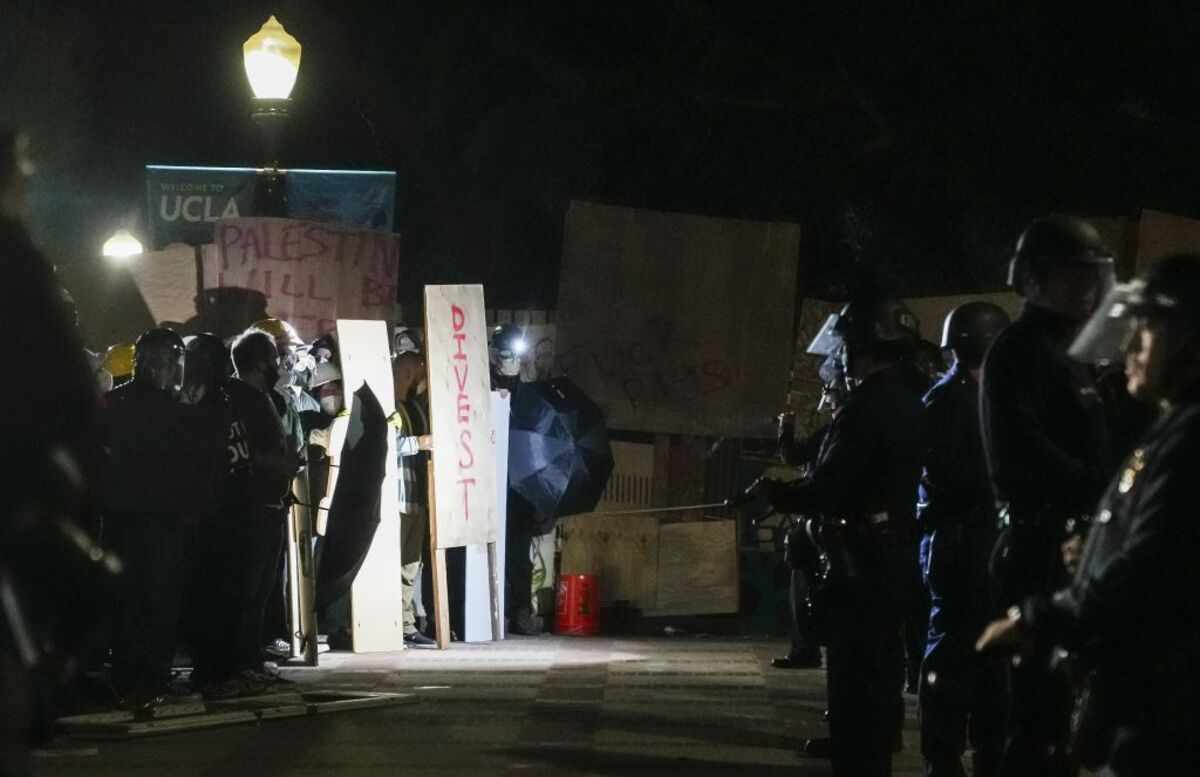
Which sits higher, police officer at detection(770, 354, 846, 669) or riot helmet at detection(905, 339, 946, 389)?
riot helmet at detection(905, 339, 946, 389)

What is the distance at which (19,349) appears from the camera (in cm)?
565

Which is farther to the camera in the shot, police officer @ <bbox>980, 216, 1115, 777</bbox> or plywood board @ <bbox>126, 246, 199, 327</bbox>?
plywood board @ <bbox>126, 246, 199, 327</bbox>

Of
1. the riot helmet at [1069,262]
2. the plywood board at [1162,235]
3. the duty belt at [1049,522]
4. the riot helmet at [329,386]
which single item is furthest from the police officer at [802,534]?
the plywood board at [1162,235]

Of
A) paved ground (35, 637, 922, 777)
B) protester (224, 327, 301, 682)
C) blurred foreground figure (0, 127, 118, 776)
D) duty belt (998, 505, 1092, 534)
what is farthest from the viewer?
protester (224, 327, 301, 682)

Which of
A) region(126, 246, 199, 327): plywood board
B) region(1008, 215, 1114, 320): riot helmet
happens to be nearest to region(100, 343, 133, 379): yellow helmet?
region(126, 246, 199, 327): plywood board

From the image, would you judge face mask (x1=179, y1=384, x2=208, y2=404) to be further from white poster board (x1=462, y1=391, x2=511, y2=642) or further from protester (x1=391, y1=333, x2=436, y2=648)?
white poster board (x1=462, y1=391, x2=511, y2=642)

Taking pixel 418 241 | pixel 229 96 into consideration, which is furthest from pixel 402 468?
pixel 229 96

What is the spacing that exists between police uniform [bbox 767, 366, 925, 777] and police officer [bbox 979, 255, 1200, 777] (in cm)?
317

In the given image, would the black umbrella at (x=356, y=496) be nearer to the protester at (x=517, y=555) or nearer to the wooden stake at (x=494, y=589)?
the wooden stake at (x=494, y=589)

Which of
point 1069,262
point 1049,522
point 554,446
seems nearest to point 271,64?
point 554,446

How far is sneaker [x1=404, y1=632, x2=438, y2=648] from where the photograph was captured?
53.4 ft

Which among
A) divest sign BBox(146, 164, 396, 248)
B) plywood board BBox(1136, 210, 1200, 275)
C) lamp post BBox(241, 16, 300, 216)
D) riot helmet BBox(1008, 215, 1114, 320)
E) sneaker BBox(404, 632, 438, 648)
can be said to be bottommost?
sneaker BBox(404, 632, 438, 648)

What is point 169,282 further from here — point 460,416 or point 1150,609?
point 1150,609

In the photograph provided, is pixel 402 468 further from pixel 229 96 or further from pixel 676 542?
pixel 229 96
